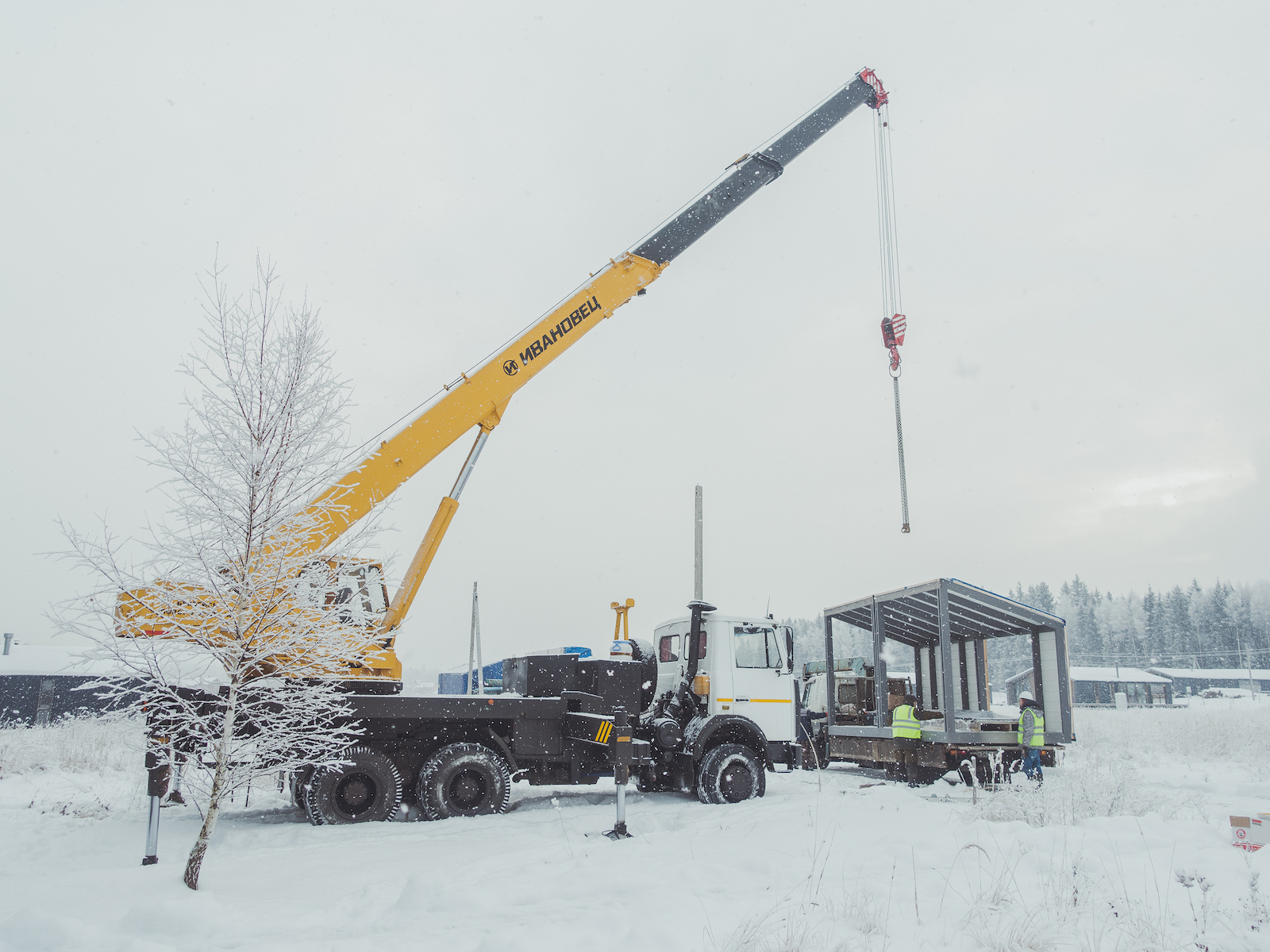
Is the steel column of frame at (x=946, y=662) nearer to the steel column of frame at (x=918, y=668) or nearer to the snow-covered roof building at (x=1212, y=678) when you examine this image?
the steel column of frame at (x=918, y=668)

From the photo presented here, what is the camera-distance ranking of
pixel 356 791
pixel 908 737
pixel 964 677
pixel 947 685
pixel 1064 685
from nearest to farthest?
pixel 356 791 → pixel 947 685 → pixel 908 737 → pixel 1064 685 → pixel 964 677

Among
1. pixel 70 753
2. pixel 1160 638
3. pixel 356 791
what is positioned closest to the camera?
pixel 356 791

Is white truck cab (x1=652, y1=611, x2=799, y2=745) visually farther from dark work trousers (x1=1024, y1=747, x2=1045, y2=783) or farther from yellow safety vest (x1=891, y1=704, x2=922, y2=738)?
dark work trousers (x1=1024, y1=747, x2=1045, y2=783)

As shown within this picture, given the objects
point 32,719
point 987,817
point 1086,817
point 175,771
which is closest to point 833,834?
point 987,817

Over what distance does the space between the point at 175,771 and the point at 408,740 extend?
2.54m

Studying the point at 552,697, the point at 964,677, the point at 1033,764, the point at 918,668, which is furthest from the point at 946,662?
the point at 552,697

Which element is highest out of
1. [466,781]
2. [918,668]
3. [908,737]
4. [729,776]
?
[918,668]

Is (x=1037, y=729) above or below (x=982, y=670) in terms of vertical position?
below

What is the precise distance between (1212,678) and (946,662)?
79.6 meters

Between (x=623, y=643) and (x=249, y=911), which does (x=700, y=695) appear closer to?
(x=623, y=643)

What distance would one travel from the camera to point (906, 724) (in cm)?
1238

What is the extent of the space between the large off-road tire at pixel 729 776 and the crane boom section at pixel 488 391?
5.66m

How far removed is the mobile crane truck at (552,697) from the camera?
944cm

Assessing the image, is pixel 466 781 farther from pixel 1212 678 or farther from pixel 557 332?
pixel 1212 678
